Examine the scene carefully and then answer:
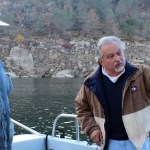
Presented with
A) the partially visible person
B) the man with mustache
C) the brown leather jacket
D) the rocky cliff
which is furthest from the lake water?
the rocky cliff

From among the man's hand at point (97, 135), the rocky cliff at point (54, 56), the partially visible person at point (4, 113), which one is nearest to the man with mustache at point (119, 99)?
the man's hand at point (97, 135)

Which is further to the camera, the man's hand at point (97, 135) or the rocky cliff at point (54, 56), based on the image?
the rocky cliff at point (54, 56)

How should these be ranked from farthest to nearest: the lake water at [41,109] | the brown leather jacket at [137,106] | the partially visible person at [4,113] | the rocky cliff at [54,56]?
the rocky cliff at [54,56], the lake water at [41,109], the brown leather jacket at [137,106], the partially visible person at [4,113]

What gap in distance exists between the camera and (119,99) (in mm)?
3422

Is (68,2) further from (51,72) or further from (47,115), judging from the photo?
(47,115)

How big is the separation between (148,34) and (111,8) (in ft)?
36.6

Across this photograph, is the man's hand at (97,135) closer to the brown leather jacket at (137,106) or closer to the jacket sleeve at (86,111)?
the jacket sleeve at (86,111)

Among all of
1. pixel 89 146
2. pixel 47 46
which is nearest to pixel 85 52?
pixel 47 46

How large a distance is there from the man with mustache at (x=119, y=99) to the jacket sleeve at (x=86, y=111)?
43 millimetres

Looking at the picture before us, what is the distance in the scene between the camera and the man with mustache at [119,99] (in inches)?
133

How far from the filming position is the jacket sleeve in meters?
3.62

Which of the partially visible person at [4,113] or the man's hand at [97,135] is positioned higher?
the partially visible person at [4,113]

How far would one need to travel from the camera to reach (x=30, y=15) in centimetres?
7769

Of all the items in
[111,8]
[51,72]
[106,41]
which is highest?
[111,8]
